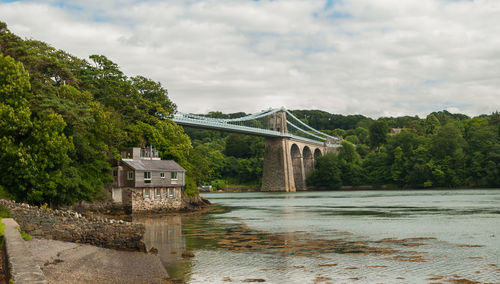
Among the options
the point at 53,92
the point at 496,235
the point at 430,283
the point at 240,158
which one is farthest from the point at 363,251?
the point at 240,158

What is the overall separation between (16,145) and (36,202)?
340 centimetres

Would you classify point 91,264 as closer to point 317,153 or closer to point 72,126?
point 72,126

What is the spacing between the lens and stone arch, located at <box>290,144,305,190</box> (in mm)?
102938

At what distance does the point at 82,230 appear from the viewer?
1659 cm

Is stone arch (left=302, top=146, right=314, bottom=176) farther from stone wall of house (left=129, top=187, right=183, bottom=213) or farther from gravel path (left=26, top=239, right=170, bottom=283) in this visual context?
gravel path (left=26, top=239, right=170, bottom=283)

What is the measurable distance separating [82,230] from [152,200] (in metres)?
18.4

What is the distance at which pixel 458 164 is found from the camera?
84562 mm

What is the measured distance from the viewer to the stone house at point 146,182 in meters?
33.8

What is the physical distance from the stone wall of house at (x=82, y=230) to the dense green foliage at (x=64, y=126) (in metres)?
9.66

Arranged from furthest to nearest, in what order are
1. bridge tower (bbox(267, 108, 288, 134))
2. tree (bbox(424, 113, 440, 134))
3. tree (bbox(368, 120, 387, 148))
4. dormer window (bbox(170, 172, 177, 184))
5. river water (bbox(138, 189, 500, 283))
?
1. tree (bbox(424, 113, 440, 134))
2. tree (bbox(368, 120, 387, 148))
3. bridge tower (bbox(267, 108, 288, 134))
4. dormer window (bbox(170, 172, 177, 184))
5. river water (bbox(138, 189, 500, 283))

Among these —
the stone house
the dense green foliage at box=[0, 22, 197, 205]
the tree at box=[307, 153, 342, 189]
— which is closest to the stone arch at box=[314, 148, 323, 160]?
the tree at box=[307, 153, 342, 189]

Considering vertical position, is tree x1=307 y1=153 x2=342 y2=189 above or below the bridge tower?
below

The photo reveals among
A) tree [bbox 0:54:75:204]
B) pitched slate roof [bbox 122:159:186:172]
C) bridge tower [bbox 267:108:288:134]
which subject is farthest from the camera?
bridge tower [bbox 267:108:288:134]

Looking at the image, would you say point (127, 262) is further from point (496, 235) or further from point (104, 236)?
point (496, 235)
